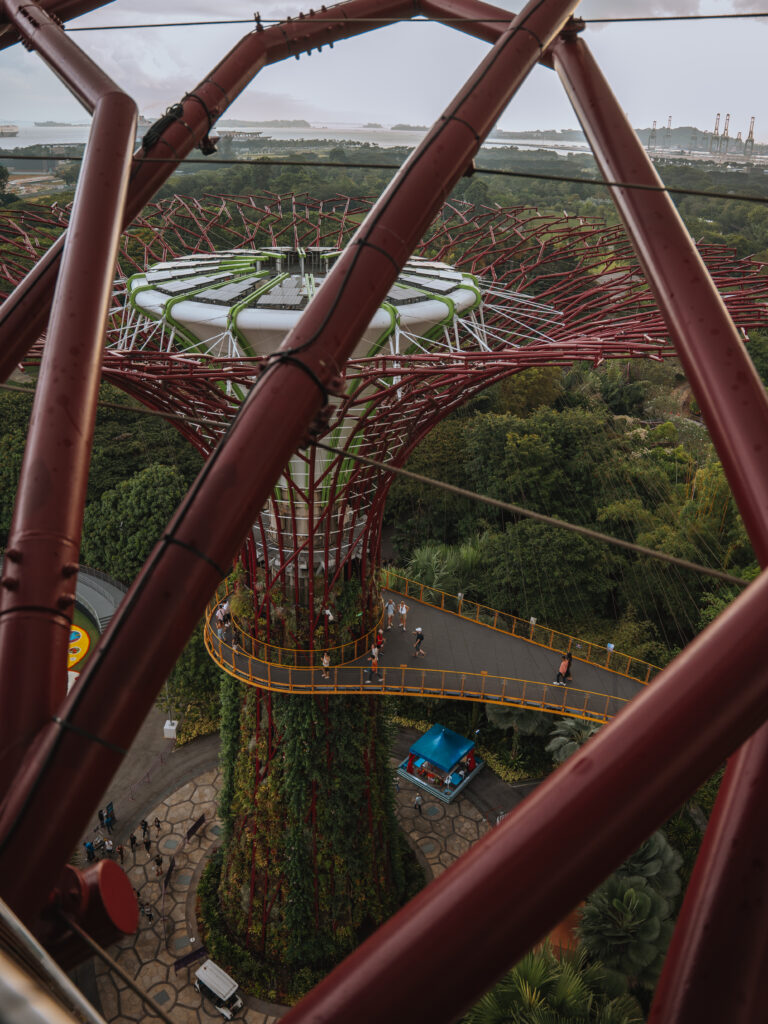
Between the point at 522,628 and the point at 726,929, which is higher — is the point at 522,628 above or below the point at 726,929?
above

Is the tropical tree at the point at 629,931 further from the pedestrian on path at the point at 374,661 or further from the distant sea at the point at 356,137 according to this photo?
the distant sea at the point at 356,137

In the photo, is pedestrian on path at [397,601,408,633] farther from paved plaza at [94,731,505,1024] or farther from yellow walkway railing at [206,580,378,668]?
paved plaza at [94,731,505,1024]

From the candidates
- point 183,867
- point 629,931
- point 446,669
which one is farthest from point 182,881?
point 629,931

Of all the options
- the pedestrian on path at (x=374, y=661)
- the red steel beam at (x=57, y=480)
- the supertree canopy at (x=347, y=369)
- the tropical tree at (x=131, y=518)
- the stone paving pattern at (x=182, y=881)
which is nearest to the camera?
the red steel beam at (x=57, y=480)

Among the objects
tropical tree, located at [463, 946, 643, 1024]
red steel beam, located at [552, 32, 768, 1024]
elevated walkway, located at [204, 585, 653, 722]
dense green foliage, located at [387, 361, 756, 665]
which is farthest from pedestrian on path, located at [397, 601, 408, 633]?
red steel beam, located at [552, 32, 768, 1024]

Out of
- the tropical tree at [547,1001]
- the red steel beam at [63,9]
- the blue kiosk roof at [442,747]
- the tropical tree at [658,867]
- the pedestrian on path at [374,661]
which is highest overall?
the red steel beam at [63,9]

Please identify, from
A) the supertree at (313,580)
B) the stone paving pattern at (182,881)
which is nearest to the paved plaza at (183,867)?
the stone paving pattern at (182,881)

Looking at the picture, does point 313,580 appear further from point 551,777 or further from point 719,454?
point 551,777
